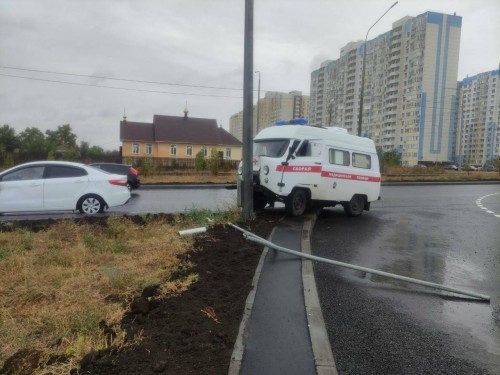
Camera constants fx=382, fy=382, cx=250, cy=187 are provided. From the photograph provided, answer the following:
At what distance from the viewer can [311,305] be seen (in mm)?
4102

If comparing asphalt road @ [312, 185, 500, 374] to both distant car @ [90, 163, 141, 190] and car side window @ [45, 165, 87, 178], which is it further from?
distant car @ [90, 163, 141, 190]

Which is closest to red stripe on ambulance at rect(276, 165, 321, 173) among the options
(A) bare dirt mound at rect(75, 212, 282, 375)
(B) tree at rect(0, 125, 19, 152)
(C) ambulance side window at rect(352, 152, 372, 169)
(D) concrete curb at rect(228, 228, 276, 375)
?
(C) ambulance side window at rect(352, 152, 372, 169)

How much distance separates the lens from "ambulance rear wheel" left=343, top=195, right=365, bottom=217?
38.5ft

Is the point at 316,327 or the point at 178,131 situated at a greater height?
the point at 178,131

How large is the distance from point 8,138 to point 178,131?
38.0 m

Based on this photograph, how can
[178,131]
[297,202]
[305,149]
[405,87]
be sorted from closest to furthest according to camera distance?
[305,149] < [297,202] < [178,131] < [405,87]

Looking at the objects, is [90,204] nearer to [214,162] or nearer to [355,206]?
[355,206]

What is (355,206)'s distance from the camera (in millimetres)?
11984

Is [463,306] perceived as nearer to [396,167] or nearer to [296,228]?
[296,228]

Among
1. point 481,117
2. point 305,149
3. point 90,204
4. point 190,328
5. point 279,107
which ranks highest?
point 481,117

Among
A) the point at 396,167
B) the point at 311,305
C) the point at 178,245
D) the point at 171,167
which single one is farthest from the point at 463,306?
the point at 396,167

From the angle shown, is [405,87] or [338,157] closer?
[338,157]

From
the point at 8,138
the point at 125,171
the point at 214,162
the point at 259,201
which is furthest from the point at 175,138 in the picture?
the point at 259,201

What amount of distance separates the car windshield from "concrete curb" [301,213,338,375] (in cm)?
466
